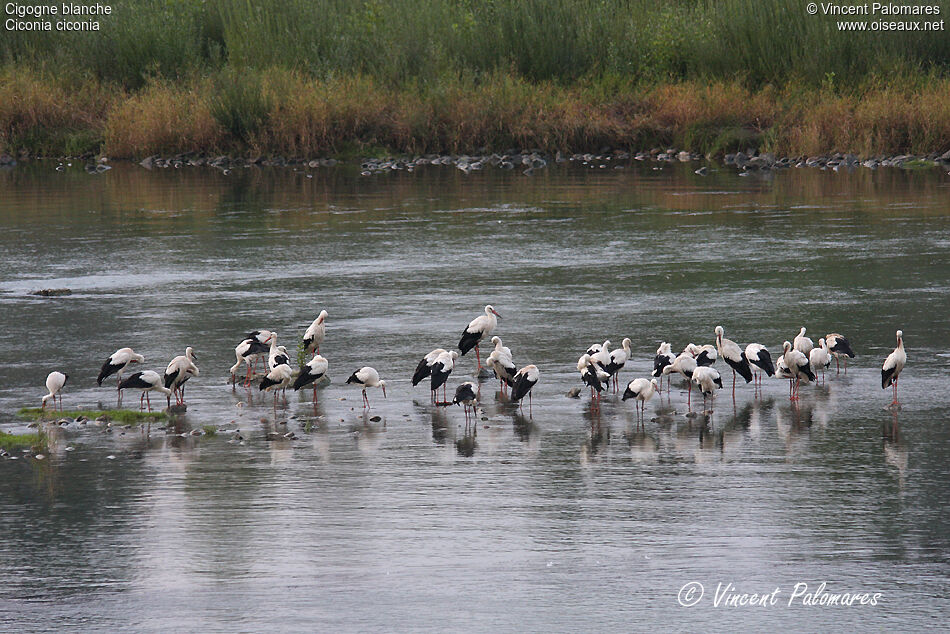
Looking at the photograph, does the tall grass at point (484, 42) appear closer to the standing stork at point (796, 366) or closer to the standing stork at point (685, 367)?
the standing stork at point (796, 366)

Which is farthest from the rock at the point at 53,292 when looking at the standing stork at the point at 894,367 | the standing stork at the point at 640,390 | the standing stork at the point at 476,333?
the standing stork at the point at 894,367

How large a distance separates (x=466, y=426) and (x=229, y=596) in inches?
146

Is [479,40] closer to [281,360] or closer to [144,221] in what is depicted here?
[144,221]

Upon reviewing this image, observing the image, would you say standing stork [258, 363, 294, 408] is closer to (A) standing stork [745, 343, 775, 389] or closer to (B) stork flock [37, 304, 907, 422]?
(B) stork flock [37, 304, 907, 422]

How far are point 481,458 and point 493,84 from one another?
99.8 feet

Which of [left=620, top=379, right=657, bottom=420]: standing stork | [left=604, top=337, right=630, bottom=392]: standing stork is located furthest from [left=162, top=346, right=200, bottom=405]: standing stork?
[left=620, top=379, right=657, bottom=420]: standing stork

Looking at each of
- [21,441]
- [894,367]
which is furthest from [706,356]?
[21,441]

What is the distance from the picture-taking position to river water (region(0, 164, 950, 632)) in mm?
6875

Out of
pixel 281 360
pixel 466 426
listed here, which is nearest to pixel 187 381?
pixel 281 360

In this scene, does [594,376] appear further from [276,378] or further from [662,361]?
[276,378]

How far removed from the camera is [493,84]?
Result: 38.8 meters

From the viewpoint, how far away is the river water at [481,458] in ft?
22.6

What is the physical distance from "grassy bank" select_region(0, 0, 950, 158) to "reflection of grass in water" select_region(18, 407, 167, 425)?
2597 cm

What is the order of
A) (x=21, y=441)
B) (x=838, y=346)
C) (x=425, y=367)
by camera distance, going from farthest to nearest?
(x=838, y=346) → (x=425, y=367) → (x=21, y=441)
